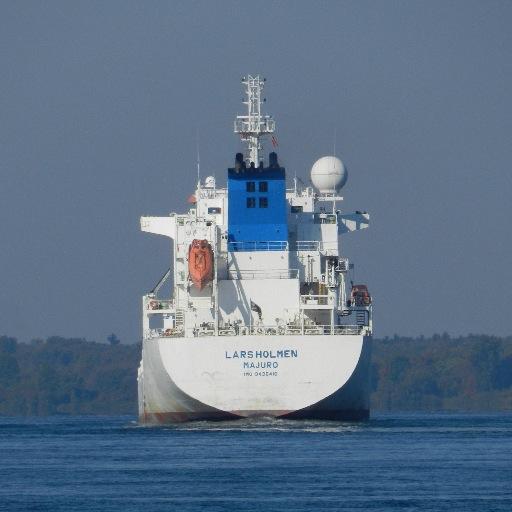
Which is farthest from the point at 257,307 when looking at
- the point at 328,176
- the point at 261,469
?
the point at 261,469

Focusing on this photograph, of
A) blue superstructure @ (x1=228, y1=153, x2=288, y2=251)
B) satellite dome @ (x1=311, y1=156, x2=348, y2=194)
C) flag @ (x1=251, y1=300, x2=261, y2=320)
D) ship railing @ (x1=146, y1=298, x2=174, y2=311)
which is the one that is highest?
satellite dome @ (x1=311, y1=156, x2=348, y2=194)

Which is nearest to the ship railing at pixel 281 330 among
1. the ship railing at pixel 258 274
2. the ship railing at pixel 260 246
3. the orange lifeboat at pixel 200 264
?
the orange lifeboat at pixel 200 264

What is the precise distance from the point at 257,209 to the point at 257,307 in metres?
4.53

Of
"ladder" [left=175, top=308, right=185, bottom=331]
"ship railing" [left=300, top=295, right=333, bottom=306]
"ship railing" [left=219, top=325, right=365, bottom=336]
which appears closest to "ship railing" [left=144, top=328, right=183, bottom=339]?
"ladder" [left=175, top=308, right=185, bottom=331]

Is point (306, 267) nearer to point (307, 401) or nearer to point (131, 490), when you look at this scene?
point (307, 401)

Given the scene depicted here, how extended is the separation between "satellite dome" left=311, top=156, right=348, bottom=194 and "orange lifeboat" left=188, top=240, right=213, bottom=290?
1163cm

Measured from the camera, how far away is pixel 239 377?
69.6 metres

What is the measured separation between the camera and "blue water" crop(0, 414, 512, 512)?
154 feet

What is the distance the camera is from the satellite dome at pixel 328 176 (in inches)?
3278

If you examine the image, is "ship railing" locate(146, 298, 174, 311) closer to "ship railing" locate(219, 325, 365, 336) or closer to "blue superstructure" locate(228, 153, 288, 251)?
"blue superstructure" locate(228, 153, 288, 251)

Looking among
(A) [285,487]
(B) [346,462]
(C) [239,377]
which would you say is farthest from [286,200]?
(A) [285,487]

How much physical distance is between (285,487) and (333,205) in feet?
111

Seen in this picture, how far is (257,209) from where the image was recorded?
7662 cm

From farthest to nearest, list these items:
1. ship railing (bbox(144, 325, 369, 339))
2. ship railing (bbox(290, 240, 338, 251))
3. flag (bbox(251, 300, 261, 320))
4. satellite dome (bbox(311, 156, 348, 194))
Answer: satellite dome (bbox(311, 156, 348, 194))
ship railing (bbox(290, 240, 338, 251))
flag (bbox(251, 300, 261, 320))
ship railing (bbox(144, 325, 369, 339))
